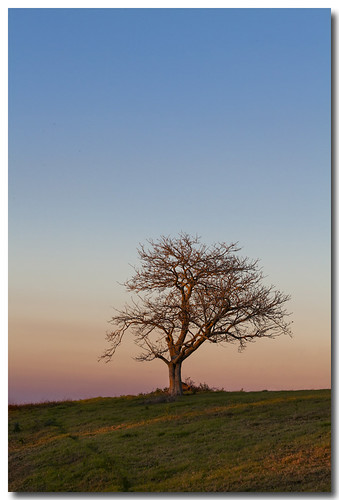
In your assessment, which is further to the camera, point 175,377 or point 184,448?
point 175,377

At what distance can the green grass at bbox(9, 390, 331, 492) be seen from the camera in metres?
20.2

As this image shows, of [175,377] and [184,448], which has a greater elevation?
[175,377]

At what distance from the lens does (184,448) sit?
25.0m

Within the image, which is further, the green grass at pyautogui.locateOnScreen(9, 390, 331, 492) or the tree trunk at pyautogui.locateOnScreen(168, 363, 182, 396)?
the tree trunk at pyautogui.locateOnScreen(168, 363, 182, 396)

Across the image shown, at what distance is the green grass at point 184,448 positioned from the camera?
20172 mm

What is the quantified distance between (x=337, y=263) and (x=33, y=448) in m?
19.6

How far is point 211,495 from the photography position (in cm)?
1852

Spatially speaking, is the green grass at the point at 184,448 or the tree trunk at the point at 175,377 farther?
the tree trunk at the point at 175,377
